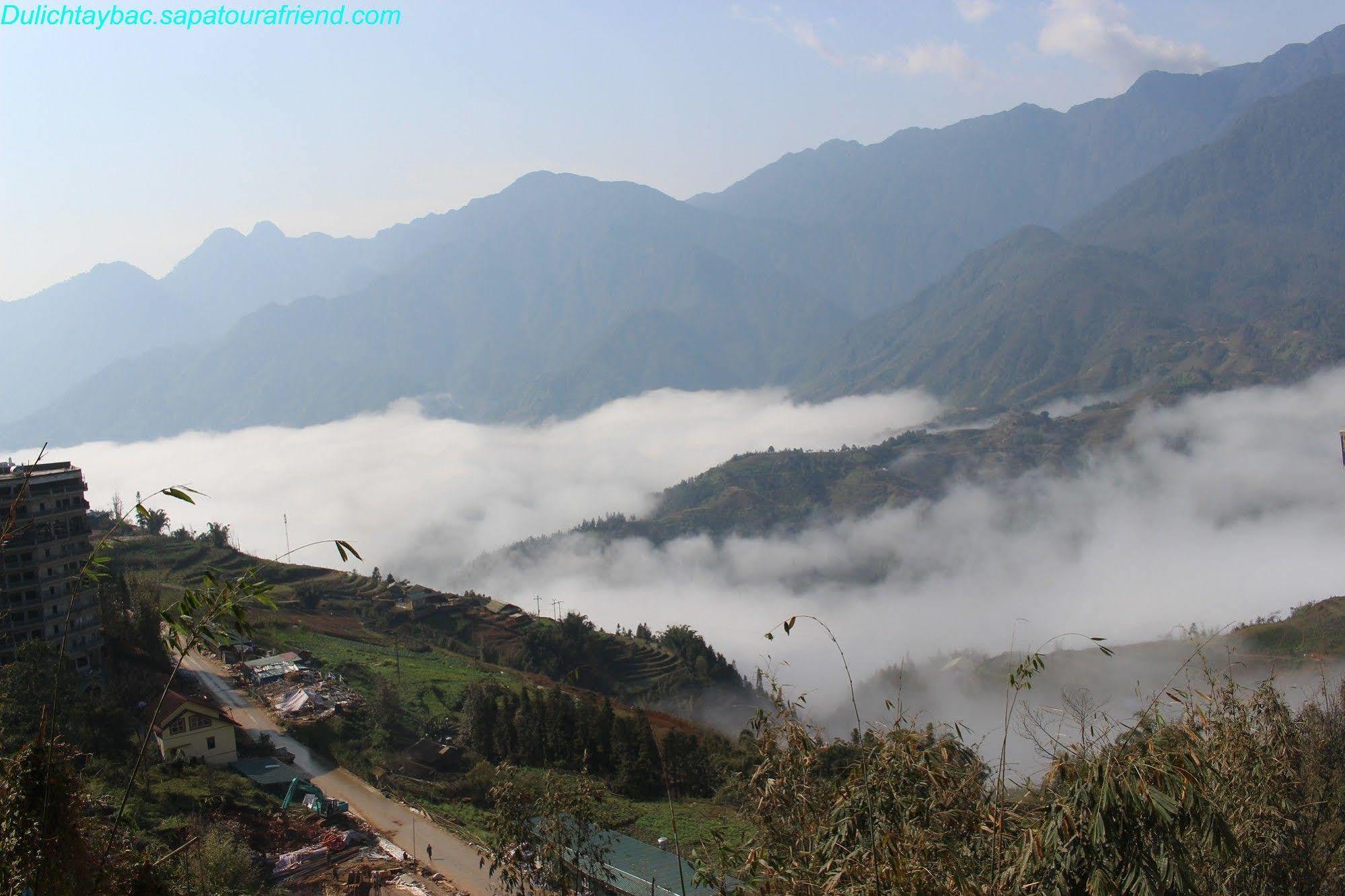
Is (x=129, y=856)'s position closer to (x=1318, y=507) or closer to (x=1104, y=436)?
(x=1318, y=507)

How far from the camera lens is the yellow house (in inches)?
977

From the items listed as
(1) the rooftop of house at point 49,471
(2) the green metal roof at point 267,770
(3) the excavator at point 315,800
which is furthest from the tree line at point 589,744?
(1) the rooftop of house at point 49,471

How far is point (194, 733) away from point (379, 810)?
5.91 meters

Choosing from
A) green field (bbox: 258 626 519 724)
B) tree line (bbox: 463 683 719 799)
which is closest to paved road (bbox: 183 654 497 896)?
green field (bbox: 258 626 519 724)

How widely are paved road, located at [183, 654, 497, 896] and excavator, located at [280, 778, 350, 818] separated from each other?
0.51 m

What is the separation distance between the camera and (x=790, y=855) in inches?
264

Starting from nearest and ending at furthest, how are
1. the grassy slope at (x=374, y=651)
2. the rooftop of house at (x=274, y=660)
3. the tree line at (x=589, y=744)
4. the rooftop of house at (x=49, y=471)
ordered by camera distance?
the grassy slope at (x=374, y=651)
the rooftop of house at (x=49, y=471)
the tree line at (x=589, y=744)
the rooftop of house at (x=274, y=660)

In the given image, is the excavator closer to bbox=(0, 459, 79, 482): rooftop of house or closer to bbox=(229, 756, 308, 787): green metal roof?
bbox=(229, 756, 308, 787): green metal roof

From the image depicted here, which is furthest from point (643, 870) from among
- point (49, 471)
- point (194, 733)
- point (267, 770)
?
point (49, 471)

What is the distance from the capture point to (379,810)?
24719 mm

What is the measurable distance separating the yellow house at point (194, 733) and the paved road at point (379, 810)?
2.27 meters

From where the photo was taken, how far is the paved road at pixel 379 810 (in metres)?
20.8

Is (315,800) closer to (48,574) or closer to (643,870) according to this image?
(643,870)

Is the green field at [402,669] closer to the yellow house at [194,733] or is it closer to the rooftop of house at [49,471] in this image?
the yellow house at [194,733]
